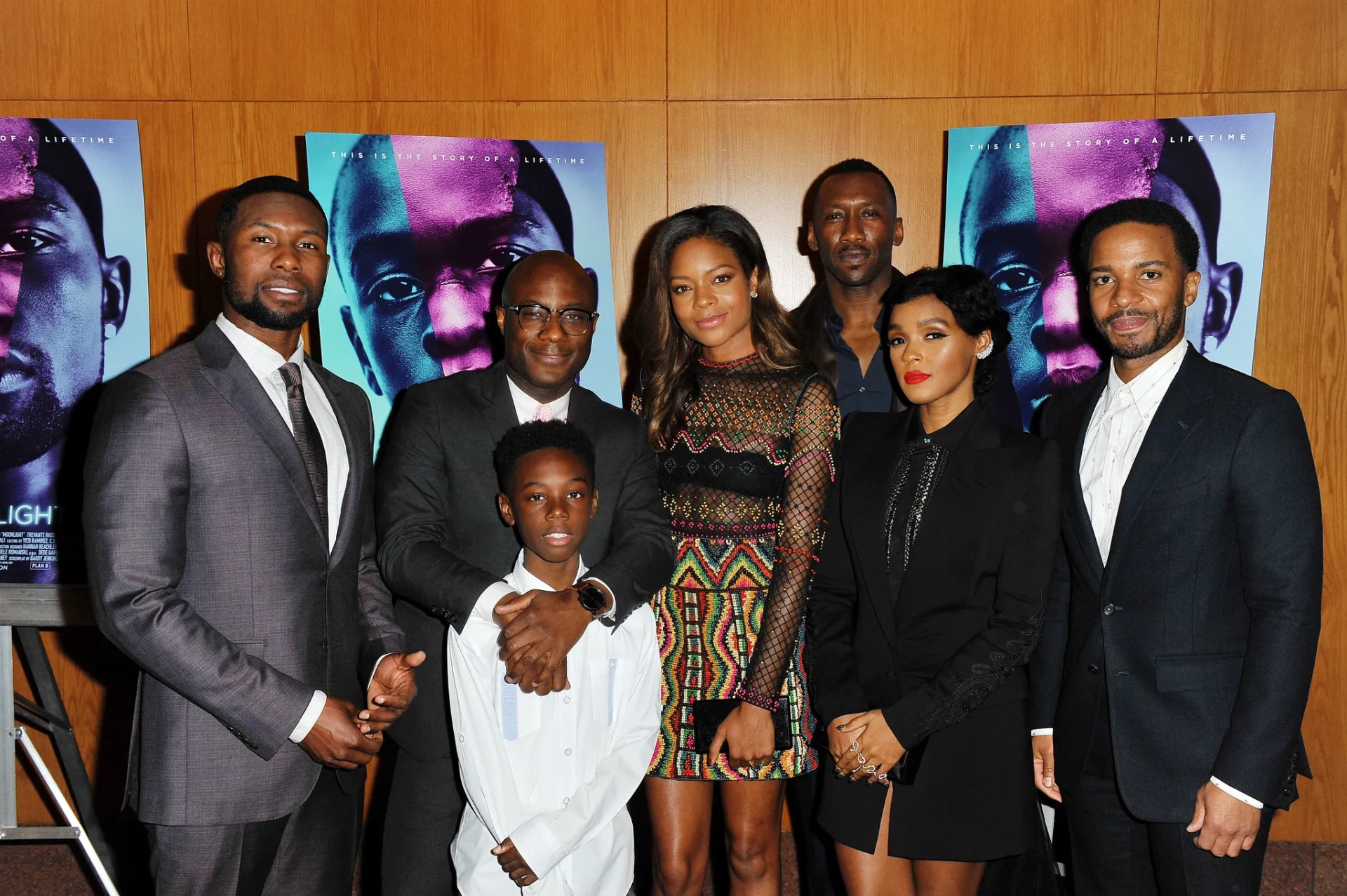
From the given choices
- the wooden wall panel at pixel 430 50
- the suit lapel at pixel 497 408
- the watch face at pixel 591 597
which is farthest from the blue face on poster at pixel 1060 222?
the watch face at pixel 591 597

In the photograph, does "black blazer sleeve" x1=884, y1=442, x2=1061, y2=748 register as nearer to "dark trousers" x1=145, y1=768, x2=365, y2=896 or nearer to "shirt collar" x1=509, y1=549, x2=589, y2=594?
"shirt collar" x1=509, y1=549, x2=589, y2=594

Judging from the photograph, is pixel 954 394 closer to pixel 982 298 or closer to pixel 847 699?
pixel 982 298

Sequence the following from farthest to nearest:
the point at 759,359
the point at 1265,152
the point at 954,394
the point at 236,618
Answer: the point at 1265,152 < the point at 759,359 < the point at 954,394 < the point at 236,618

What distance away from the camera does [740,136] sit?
3.84 meters

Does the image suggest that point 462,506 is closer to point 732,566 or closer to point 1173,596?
point 732,566

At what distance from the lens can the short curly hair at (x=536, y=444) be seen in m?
2.27

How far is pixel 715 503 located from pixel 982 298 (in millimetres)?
810

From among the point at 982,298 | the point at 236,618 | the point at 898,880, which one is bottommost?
the point at 898,880

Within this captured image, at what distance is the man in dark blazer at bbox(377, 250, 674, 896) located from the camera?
2355 mm

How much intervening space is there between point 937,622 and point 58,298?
325cm

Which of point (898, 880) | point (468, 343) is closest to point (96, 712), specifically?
point (468, 343)

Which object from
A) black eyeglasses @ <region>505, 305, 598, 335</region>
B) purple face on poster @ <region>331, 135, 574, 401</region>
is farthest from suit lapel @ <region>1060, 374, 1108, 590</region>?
purple face on poster @ <region>331, 135, 574, 401</region>

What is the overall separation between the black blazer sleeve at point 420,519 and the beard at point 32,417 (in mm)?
1910

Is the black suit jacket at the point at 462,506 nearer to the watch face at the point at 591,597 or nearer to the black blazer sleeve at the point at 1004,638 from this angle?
the watch face at the point at 591,597
